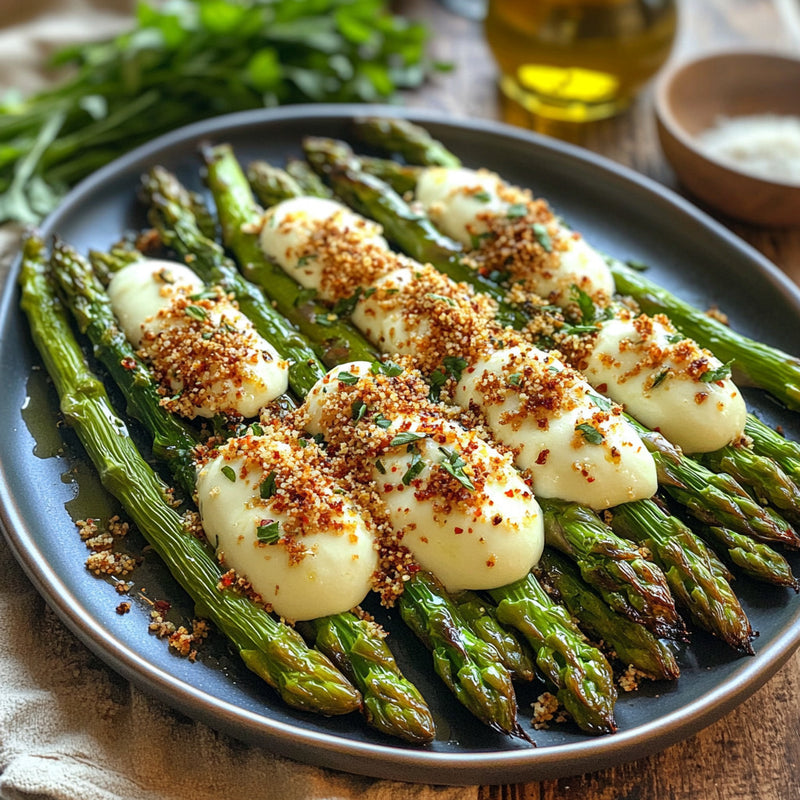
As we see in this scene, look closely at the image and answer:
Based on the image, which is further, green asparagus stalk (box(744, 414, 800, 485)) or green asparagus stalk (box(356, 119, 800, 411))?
green asparagus stalk (box(356, 119, 800, 411))

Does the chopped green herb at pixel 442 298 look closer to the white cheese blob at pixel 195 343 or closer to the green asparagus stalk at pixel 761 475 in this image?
the white cheese blob at pixel 195 343

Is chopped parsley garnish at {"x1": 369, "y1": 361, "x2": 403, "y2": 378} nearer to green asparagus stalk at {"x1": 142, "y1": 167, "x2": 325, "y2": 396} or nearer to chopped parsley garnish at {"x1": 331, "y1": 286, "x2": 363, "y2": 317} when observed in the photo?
green asparagus stalk at {"x1": 142, "y1": 167, "x2": 325, "y2": 396}

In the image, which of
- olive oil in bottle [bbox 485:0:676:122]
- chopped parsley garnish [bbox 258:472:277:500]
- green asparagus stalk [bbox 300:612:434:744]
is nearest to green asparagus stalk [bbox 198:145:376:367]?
chopped parsley garnish [bbox 258:472:277:500]

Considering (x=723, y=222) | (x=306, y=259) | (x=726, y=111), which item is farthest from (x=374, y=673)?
(x=726, y=111)

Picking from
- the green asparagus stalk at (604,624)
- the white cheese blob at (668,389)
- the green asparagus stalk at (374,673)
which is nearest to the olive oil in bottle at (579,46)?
the white cheese blob at (668,389)

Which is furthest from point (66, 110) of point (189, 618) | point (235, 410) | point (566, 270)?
point (189, 618)

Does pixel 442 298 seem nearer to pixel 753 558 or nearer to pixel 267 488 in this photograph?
pixel 267 488
